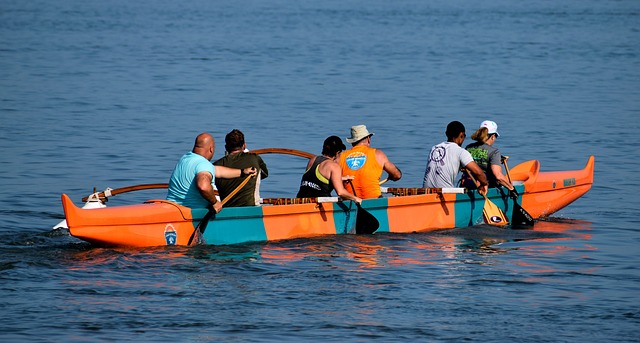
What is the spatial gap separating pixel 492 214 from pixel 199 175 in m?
4.89

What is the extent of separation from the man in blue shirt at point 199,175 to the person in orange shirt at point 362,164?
1778 millimetres

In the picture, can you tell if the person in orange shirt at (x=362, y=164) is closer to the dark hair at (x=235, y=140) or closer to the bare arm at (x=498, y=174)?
the bare arm at (x=498, y=174)

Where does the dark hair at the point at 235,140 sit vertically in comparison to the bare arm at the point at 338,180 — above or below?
above

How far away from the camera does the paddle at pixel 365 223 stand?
15.6 meters

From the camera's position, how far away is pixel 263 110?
32.2 m

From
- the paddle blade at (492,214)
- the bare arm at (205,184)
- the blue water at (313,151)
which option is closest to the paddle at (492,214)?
the paddle blade at (492,214)

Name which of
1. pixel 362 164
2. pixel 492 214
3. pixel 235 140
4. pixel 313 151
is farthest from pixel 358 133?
pixel 313 151

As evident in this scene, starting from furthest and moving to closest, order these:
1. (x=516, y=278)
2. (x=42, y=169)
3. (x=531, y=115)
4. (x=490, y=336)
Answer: (x=531, y=115), (x=42, y=169), (x=516, y=278), (x=490, y=336)

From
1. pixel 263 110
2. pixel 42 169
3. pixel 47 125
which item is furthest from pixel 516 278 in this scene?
pixel 263 110

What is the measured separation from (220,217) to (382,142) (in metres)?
12.5

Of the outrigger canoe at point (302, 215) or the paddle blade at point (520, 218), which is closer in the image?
the outrigger canoe at point (302, 215)

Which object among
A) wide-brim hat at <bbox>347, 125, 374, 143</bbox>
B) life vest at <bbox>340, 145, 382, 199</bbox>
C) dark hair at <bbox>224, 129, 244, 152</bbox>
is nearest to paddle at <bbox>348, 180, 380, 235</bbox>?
life vest at <bbox>340, 145, 382, 199</bbox>

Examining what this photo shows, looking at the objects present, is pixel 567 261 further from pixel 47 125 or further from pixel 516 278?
pixel 47 125

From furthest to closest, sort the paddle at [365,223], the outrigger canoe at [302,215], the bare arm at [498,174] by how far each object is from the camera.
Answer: the bare arm at [498,174] → the paddle at [365,223] → the outrigger canoe at [302,215]
